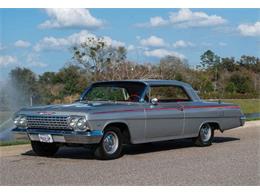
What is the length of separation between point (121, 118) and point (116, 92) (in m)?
1.30

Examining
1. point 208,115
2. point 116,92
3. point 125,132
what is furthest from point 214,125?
point 125,132

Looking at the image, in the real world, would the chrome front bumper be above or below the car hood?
below

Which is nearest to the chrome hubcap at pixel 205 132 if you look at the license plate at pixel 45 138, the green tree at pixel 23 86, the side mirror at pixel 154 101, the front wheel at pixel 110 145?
the side mirror at pixel 154 101

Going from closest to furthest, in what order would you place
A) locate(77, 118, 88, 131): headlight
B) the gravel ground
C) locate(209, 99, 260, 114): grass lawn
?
1. the gravel ground
2. locate(77, 118, 88, 131): headlight
3. locate(209, 99, 260, 114): grass lawn

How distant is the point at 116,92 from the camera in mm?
11391

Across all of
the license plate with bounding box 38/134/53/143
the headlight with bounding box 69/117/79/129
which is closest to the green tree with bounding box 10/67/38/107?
the license plate with bounding box 38/134/53/143

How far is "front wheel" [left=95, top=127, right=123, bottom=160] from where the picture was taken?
32.6 ft

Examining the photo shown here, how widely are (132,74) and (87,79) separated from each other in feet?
9.04

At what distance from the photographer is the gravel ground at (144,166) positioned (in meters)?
7.78

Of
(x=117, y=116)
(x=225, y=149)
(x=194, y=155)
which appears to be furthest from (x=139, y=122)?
(x=225, y=149)

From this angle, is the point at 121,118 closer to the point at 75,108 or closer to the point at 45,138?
the point at 75,108

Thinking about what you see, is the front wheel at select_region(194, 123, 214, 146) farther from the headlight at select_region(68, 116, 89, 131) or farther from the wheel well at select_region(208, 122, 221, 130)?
the headlight at select_region(68, 116, 89, 131)

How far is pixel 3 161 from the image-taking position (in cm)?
991

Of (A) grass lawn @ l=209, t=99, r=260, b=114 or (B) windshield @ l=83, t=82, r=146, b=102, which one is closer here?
(B) windshield @ l=83, t=82, r=146, b=102
